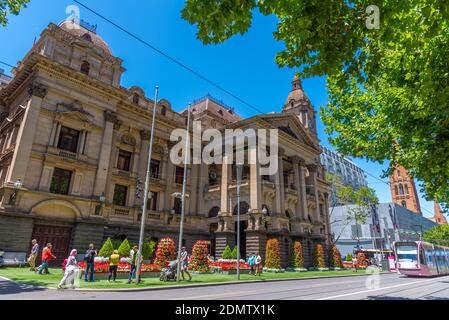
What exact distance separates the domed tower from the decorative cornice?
137ft

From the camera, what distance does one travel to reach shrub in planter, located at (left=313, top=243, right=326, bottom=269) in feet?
113

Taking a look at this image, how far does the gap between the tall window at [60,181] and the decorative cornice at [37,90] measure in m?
6.60

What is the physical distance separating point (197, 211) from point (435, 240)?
69073 mm

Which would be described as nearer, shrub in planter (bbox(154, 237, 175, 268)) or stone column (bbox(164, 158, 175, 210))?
shrub in planter (bbox(154, 237, 175, 268))

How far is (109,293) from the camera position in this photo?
12.1 meters

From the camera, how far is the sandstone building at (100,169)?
2347 cm

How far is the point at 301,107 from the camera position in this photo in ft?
182

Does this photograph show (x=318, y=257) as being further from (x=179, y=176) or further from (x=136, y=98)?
(x=136, y=98)

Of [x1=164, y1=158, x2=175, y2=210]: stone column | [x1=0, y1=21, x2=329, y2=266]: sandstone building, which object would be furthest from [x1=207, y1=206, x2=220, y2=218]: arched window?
[x1=164, y1=158, x2=175, y2=210]: stone column

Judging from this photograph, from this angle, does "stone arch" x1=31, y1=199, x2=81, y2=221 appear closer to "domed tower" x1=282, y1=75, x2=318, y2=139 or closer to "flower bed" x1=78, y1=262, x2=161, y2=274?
"flower bed" x1=78, y1=262, x2=161, y2=274

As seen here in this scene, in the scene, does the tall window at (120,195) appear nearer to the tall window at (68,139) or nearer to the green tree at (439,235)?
the tall window at (68,139)

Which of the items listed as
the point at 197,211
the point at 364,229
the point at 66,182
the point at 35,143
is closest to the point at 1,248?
the point at 66,182
